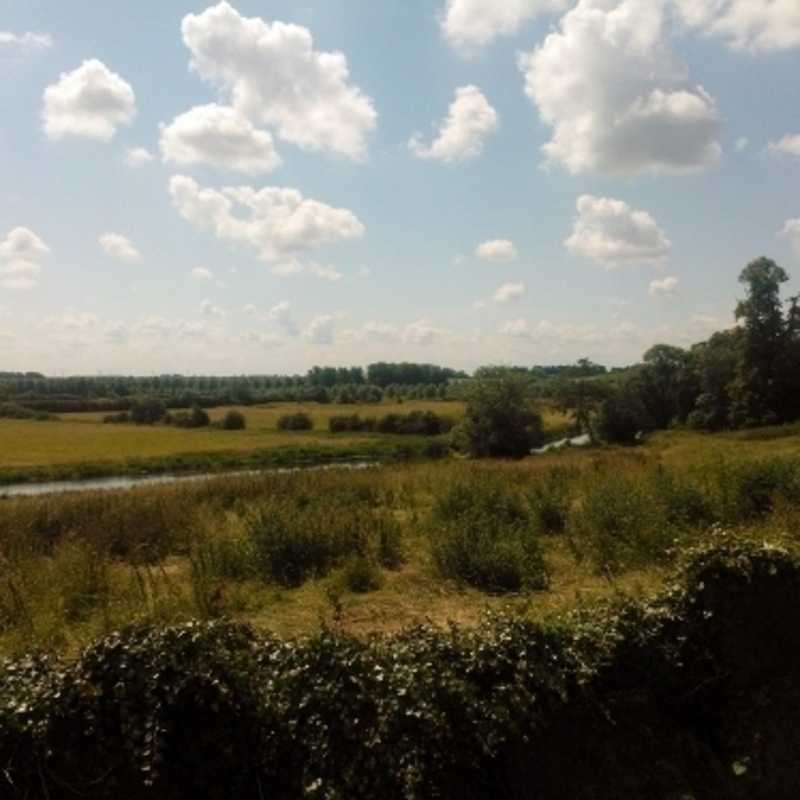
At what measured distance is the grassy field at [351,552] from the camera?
676cm

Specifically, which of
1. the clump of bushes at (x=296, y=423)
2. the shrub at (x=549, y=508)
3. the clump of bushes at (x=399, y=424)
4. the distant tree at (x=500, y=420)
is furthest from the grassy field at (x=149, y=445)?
the shrub at (x=549, y=508)

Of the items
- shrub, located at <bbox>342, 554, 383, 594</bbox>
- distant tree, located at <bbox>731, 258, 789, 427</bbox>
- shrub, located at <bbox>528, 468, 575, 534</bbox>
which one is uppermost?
distant tree, located at <bbox>731, 258, 789, 427</bbox>

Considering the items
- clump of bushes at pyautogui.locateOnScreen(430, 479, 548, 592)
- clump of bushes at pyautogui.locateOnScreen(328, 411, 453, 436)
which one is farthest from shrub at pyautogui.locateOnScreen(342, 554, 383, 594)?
clump of bushes at pyautogui.locateOnScreen(328, 411, 453, 436)

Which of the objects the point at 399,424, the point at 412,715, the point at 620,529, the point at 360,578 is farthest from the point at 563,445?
the point at 412,715

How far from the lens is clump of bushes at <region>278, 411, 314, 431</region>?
71375 millimetres

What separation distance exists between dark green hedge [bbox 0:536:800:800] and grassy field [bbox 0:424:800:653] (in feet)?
1.66

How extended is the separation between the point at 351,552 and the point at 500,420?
114 feet

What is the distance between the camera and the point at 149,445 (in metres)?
53.6

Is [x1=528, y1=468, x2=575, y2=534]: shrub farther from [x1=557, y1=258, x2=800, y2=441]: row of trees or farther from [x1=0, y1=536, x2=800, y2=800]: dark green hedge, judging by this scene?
[x1=557, y1=258, x2=800, y2=441]: row of trees

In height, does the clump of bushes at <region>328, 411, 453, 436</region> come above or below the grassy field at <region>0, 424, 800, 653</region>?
below

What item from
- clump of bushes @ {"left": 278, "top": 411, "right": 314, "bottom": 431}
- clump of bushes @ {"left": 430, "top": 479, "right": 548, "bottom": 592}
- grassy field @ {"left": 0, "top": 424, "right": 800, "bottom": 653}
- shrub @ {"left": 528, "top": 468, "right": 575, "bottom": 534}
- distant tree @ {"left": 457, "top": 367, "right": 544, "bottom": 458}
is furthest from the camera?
clump of bushes @ {"left": 278, "top": 411, "right": 314, "bottom": 431}

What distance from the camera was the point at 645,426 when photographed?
62.3m

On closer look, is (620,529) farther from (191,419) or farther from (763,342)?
(191,419)

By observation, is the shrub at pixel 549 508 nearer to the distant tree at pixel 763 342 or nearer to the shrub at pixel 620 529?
the shrub at pixel 620 529
